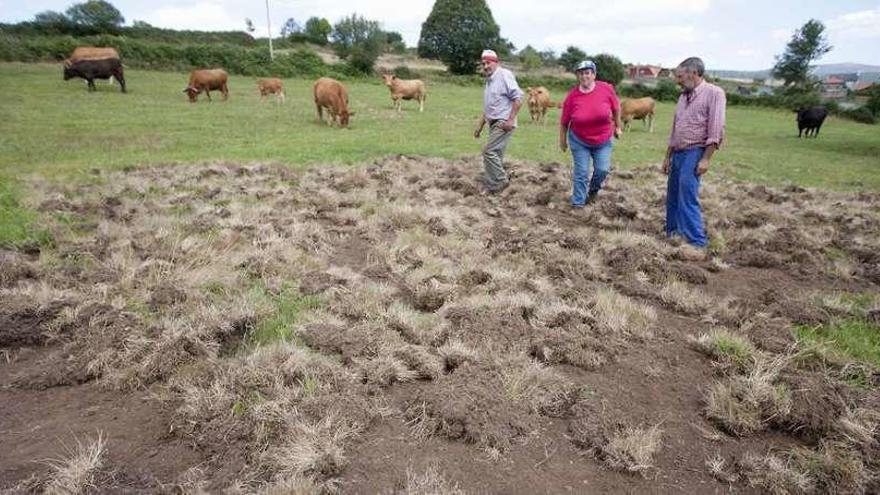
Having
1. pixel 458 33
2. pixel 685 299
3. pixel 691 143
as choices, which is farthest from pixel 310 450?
pixel 458 33

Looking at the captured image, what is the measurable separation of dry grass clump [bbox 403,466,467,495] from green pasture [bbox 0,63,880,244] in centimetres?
539

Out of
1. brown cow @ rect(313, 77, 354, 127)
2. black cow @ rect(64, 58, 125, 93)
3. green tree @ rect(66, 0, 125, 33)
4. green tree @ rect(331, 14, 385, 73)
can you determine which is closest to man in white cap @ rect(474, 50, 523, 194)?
brown cow @ rect(313, 77, 354, 127)

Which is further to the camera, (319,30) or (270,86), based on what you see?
(319,30)

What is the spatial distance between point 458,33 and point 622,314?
55.6 metres

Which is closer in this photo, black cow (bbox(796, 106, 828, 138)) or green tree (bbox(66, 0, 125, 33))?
black cow (bbox(796, 106, 828, 138))

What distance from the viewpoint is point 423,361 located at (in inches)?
132

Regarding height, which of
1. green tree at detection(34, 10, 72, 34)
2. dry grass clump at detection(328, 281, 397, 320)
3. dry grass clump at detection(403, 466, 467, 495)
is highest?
green tree at detection(34, 10, 72, 34)

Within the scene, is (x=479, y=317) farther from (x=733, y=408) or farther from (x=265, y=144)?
(x=265, y=144)

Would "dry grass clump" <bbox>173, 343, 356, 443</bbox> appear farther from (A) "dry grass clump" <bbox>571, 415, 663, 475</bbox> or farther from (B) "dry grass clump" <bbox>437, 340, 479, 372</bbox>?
(A) "dry grass clump" <bbox>571, 415, 663, 475</bbox>

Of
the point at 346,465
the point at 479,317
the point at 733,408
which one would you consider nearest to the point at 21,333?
the point at 346,465

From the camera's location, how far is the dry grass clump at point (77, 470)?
91.8 inches

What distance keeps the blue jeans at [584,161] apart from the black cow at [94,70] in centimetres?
1939

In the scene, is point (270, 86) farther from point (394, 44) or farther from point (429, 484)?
point (394, 44)

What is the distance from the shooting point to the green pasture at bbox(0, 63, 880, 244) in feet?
31.9
